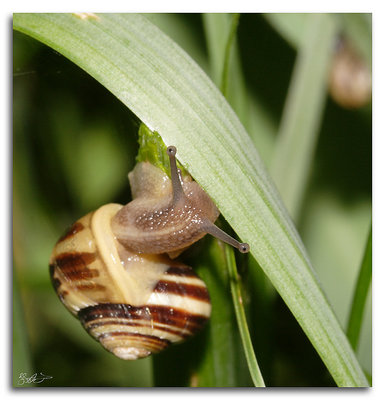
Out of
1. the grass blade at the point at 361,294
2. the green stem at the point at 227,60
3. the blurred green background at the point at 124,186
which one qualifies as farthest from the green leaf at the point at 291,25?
the grass blade at the point at 361,294

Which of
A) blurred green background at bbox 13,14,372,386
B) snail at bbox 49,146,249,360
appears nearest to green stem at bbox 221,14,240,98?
blurred green background at bbox 13,14,372,386

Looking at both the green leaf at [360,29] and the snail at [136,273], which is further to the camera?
the green leaf at [360,29]

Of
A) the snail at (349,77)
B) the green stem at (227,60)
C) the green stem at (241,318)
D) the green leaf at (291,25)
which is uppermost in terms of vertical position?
the green leaf at (291,25)

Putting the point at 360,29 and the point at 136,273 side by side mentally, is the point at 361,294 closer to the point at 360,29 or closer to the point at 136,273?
the point at 136,273

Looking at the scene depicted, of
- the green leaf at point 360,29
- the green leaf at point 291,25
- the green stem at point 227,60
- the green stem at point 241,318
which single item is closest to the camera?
the green stem at point 241,318

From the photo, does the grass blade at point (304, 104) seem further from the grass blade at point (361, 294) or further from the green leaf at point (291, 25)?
the grass blade at point (361, 294)

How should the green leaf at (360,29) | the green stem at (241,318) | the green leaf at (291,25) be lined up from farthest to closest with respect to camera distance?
the green leaf at (291,25)
the green leaf at (360,29)
the green stem at (241,318)
